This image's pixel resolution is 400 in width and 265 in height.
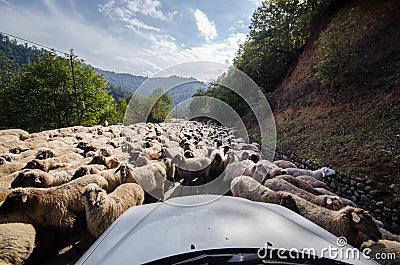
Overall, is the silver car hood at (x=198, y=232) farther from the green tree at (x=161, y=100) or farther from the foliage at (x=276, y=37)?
the foliage at (x=276, y=37)

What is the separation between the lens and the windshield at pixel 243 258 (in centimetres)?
114

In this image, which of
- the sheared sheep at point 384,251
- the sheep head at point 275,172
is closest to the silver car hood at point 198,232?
the sheared sheep at point 384,251

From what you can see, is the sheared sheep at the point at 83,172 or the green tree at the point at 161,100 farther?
the green tree at the point at 161,100

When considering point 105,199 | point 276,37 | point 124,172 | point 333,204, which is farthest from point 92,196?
point 276,37

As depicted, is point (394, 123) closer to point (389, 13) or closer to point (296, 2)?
point (389, 13)

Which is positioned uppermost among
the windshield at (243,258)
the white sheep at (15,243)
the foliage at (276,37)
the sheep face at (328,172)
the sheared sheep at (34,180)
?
the foliage at (276,37)

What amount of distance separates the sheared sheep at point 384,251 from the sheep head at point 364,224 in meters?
0.09

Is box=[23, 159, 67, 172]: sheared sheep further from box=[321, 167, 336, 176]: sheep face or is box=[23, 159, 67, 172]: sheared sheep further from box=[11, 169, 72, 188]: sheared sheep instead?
box=[321, 167, 336, 176]: sheep face

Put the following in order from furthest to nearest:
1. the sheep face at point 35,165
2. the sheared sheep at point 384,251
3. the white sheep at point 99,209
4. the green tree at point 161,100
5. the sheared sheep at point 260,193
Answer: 1. the green tree at point 161,100
2. the sheep face at point 35,165
3. the sheared sheep at point 260,193
4. the white sheep at point 99,209
5. the sheared sheep at point 384,251

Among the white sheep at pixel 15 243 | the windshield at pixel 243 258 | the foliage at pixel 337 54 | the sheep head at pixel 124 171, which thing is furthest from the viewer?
the foliage at pixel 337 54

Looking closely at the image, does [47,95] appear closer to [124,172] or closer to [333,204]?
[124,172]

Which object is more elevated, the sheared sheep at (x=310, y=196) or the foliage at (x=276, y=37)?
the foliage at (x=276, y=37)

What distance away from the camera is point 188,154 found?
26.3 ft

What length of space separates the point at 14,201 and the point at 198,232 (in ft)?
12.0
